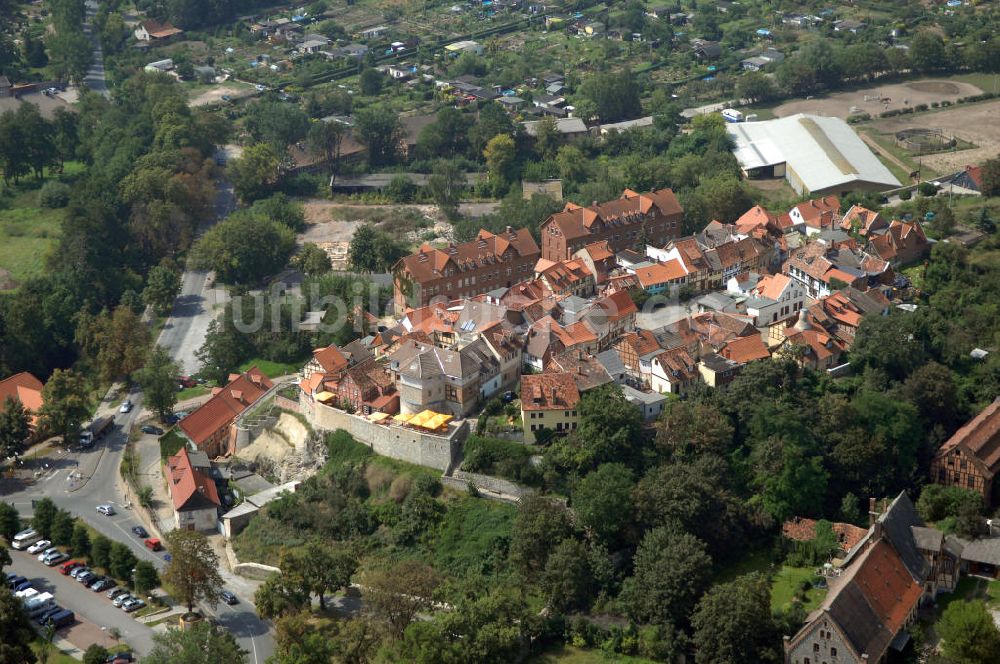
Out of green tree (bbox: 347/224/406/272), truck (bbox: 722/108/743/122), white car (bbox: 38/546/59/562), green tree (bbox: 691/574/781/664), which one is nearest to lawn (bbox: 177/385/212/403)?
green tree (bbox: 347/224/406/272)

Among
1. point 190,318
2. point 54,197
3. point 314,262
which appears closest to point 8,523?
point 190,318

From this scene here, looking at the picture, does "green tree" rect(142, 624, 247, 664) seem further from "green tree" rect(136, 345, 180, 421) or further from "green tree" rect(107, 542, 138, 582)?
"green tree" rect(136, 345, 180, 421)

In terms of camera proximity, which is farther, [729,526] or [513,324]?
[513,324]

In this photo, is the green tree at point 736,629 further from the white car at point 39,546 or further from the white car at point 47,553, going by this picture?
the white car at point 39,546

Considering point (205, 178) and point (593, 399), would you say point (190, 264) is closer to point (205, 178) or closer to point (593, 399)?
point (205, 178)

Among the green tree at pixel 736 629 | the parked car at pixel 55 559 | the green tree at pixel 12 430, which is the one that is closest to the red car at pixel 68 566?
the parked car at pixel 55 559

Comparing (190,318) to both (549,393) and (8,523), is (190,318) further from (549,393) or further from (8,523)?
(549,393)

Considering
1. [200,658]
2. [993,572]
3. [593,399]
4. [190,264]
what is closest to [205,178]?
[190,264]
